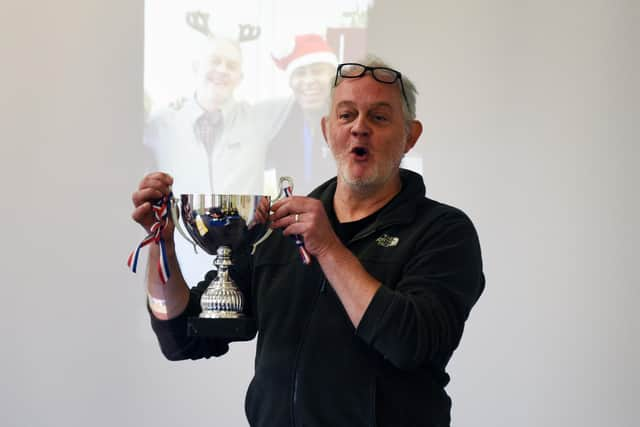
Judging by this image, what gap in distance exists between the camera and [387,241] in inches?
61.2

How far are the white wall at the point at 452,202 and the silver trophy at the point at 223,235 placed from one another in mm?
1832

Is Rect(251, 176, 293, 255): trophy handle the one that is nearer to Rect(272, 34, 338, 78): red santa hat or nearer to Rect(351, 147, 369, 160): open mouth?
Rect(351, 147, 369, 160): open mouth

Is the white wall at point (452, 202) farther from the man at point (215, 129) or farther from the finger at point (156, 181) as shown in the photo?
the finger at point (156, 181)

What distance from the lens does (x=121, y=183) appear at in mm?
3322

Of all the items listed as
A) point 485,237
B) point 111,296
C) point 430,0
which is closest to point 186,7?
point 430,0

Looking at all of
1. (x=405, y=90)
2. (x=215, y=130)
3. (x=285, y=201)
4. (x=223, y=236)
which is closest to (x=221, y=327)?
(x=223, y=236)

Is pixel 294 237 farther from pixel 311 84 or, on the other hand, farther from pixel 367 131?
pixel 311 84

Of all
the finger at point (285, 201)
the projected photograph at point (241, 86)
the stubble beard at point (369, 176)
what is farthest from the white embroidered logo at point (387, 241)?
the projected photograph at point (241, 86)

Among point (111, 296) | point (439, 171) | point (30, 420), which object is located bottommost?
point (30, 420)

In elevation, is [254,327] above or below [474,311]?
above

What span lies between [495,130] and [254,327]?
209cm

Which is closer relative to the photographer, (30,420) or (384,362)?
Result: (384,362)

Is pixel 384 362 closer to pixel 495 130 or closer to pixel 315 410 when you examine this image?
pixel 315 410

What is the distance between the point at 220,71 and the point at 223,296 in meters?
1.95
